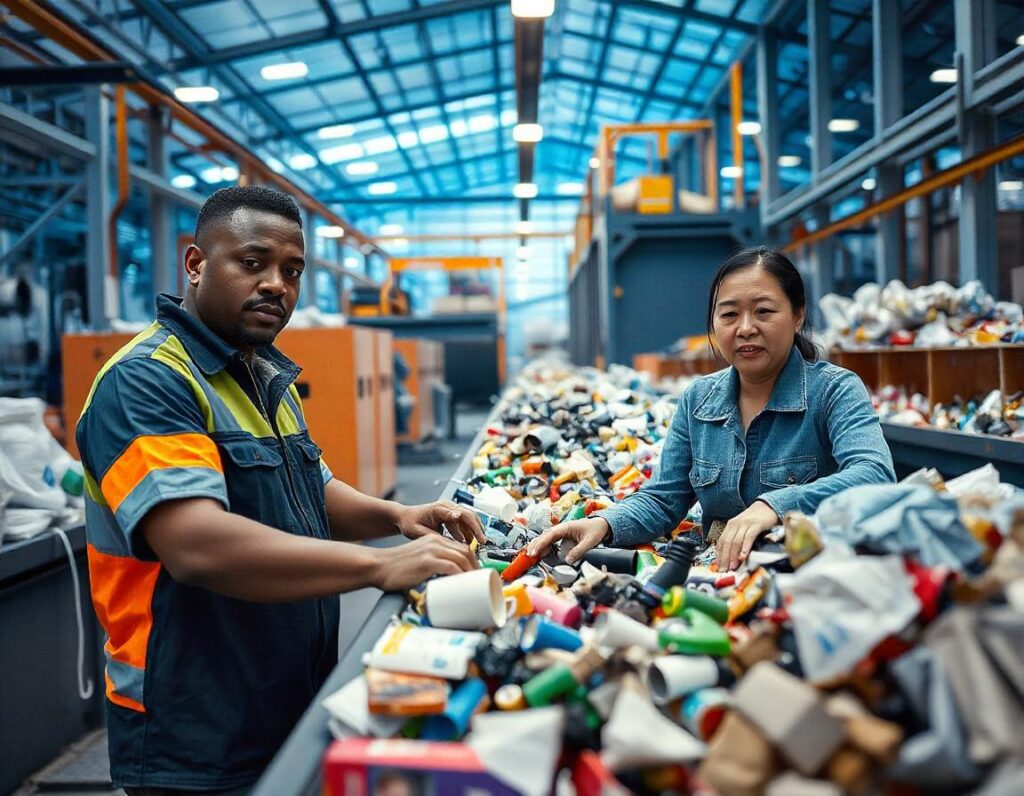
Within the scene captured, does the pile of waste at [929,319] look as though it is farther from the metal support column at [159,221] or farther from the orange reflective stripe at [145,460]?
the metal support column at [159,221]

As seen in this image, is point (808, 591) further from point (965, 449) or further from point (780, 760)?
point (965, 449)

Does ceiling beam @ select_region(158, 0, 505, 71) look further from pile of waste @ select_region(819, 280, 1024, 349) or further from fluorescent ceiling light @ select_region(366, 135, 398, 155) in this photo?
pile of waste @ select_region(819, 280, 1024, 349)

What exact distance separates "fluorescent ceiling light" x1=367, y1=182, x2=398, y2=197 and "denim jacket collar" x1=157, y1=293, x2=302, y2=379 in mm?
23233

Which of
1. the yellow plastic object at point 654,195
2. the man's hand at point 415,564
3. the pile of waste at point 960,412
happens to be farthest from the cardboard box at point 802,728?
the yellow plastic object at point 654,195

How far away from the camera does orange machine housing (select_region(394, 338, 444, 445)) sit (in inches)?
417

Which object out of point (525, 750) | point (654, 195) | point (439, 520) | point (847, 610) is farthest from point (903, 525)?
point (654, 195)

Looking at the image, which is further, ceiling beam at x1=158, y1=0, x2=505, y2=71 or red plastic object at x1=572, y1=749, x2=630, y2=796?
ceiling beam at x1=158, y1=0, x2=505, y2=71

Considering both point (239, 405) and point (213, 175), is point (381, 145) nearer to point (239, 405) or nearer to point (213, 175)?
point (213, 175)

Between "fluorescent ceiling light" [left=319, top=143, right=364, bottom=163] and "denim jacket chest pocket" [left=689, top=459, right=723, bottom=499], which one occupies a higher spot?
"fluorescent ceiling light" [left=319, top=143, right=364, bottom=163]

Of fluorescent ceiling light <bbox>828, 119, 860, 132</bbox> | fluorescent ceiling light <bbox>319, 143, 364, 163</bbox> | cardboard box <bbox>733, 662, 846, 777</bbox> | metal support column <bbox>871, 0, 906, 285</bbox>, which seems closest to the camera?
cardboard box <bbox>733, 662, 846, 777</bbox>

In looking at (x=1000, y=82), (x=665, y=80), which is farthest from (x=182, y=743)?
(x=665, y=80)

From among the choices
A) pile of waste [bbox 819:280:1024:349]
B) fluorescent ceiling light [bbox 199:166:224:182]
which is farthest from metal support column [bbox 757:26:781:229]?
fluorescent ceiling light [bbox 199:166:224:182]

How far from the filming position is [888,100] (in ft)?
23.1

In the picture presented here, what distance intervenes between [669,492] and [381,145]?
2023 centimetres
